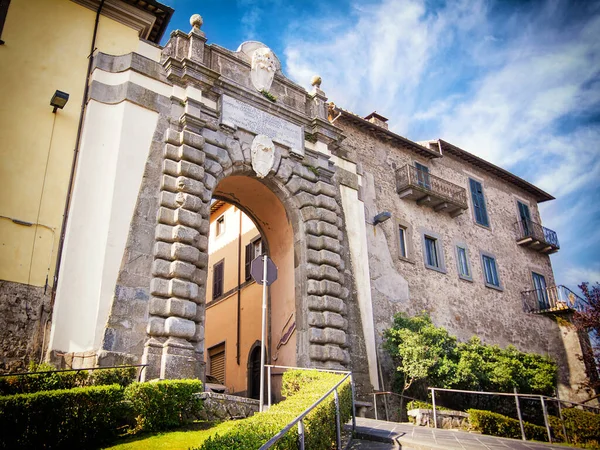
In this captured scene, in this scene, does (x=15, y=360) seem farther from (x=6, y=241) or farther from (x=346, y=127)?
(x=346, y=127)

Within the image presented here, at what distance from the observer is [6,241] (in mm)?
9781

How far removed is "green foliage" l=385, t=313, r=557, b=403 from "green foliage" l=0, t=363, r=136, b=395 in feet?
25.2

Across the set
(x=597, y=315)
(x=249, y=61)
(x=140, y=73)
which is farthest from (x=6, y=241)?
(x=597, y=315)

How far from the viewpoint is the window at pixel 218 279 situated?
2058 centimetres

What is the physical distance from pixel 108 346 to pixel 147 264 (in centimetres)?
183

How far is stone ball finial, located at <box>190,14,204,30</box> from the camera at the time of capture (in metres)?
13.6

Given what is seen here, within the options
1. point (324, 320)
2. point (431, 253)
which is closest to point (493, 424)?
point (324, 320)

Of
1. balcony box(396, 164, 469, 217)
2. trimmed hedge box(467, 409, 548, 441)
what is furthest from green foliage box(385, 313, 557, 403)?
balcony box(396, 164, 469, 217)

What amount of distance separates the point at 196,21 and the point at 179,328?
25.6 feet

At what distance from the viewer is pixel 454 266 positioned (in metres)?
19.5

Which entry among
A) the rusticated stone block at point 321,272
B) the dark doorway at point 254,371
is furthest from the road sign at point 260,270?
the dark doorway at point 254,371

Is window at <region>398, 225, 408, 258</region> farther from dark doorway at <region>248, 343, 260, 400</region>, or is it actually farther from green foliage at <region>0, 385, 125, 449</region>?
green foliage at <region>0, 385, 125, 449</region>

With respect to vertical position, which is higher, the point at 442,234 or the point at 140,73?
the point at 140,73

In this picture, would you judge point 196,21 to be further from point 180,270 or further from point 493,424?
point 493,424
